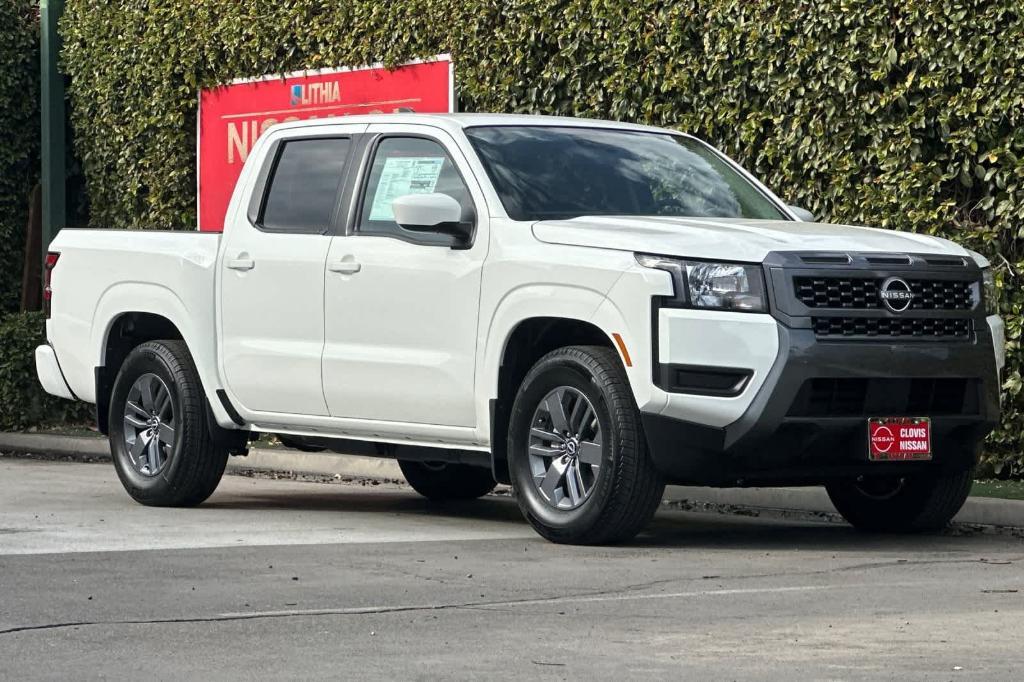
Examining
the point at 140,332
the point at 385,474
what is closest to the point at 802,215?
the point at 140,332

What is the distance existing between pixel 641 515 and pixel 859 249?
58.8 inches

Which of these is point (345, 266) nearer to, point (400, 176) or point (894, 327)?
point (400, 176)

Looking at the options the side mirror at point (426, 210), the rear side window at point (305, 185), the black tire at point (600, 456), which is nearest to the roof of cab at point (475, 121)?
the rear side window at point (305, 185)

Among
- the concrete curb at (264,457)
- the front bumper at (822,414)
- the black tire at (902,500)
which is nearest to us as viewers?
the front bumper at (822,414)

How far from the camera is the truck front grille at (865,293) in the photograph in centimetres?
902

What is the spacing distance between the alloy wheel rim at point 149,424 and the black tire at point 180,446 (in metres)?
0.03

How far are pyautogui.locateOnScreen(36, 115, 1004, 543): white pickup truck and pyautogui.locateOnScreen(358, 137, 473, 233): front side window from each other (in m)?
0.01

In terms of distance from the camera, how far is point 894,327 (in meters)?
9.21

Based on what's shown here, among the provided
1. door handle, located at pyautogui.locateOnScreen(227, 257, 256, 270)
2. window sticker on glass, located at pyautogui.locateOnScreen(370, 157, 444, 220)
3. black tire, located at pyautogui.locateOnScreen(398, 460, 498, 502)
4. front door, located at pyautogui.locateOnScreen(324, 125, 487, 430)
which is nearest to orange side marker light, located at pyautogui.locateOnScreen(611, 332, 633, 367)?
front door, located at pyautogui.locateOnScreen(324, 125, 487, 430)

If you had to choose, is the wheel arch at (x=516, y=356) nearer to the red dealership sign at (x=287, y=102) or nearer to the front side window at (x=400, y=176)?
the front side window at (x=400, y=176)

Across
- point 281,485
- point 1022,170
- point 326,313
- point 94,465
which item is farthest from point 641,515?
point 94,465

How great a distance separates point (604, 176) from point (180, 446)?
2.83 metres

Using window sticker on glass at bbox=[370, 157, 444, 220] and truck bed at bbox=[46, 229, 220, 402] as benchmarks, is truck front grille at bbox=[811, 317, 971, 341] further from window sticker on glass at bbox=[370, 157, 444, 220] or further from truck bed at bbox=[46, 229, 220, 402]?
truck bed at bbox=[46, 229, 220, 402]

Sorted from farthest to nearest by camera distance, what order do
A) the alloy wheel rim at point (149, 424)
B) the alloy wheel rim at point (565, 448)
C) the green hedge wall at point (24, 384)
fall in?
the green hedge wall at point (24, 384), the alloy wheel rim at point (149, 424), the alloy wheel rim at point (565, 448)
